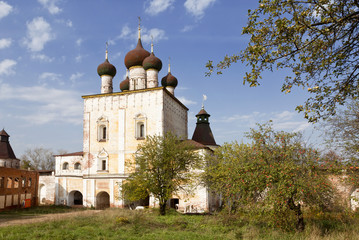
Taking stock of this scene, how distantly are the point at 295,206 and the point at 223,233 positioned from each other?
3065 millimetres

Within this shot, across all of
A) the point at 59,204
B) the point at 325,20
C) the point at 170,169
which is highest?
the point at 325,20

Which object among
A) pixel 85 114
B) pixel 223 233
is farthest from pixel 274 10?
pixel 85 114

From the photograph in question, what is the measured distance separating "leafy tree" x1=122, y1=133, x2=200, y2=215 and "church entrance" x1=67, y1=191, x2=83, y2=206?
9.70 m

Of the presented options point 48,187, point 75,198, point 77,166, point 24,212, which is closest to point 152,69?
point 77,166

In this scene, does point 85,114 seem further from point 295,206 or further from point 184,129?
point 295,206

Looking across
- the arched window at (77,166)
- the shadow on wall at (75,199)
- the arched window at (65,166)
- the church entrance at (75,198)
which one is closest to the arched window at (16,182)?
the shadow on wall at (75,199)

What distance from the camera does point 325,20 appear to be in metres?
5.29

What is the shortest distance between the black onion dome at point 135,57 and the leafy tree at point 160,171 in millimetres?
10879

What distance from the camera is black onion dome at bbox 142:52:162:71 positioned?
26.2m

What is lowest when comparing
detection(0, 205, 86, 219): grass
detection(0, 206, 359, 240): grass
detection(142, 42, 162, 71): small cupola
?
detection(0, 205, 86, 219): grass

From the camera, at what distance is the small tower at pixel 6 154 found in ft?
123

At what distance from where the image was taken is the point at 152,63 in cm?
2616

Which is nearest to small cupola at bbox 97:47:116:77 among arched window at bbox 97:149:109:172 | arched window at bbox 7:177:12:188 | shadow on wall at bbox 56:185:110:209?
arched window at bbox 97:149:109:172

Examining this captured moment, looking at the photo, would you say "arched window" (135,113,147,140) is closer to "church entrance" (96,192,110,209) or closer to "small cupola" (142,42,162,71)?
"small cupola" (142,42,162,71)
